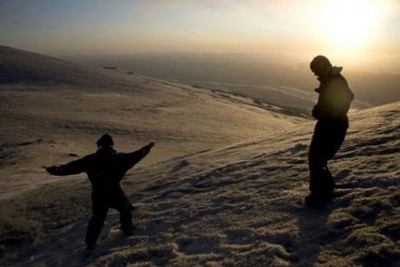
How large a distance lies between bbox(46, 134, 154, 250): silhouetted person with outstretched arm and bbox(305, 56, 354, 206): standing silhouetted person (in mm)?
3303

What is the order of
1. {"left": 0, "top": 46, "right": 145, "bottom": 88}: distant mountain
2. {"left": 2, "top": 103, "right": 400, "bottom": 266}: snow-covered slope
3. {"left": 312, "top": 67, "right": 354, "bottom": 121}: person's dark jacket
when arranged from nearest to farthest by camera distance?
{"left": 2, "top": 103, "right": 400, "bottom": 266}: snow-covered slope → {"left": 312, "top": 67, "right": 354, "bottom": 121}: person's dark jacket → {"left": 0, "top": 46, "right": 145, "bottom": 88}: distant mountain

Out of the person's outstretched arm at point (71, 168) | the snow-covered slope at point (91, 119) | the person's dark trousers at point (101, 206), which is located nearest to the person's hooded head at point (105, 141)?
the person's outstretched arm at point (71, 168)

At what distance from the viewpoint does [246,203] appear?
10.2m

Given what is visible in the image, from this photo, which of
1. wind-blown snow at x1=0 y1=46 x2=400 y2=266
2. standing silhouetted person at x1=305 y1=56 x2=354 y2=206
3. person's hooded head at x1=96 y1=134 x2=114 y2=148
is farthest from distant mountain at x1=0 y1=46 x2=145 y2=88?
standing silhouetted person at x1=305 y1=56 x2=354 y2=206

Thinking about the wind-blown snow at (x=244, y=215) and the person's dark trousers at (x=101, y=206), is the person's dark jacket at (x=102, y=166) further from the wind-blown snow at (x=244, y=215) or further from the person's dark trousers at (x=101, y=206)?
the wind-blown snow at (x=244, y=215)

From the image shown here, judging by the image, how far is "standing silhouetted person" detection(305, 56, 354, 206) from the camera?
27.0 feet

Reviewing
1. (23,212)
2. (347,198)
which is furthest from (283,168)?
(23,212)

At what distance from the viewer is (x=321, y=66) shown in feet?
27.2

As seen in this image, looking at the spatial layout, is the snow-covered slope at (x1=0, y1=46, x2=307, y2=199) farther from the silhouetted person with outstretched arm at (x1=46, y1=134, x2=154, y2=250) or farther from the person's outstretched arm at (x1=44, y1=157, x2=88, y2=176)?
the person's outstretched arm at (x1=44, y1=157, x2=88, y2=176)

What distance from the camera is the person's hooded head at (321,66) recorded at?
8266 millimetres

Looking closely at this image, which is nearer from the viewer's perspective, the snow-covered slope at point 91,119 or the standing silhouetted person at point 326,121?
the standing silhouetted person at point 326,121

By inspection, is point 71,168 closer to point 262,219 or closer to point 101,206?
point 101,206

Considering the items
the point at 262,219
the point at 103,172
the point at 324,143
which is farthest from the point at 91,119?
the point at 324,143

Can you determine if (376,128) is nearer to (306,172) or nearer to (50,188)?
(306,172)
